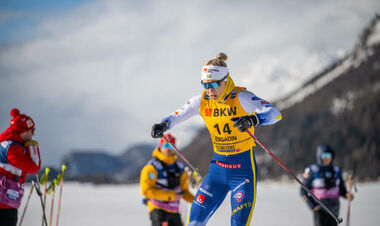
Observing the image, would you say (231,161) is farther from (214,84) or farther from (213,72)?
(213,72)

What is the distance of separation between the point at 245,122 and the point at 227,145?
59 cm

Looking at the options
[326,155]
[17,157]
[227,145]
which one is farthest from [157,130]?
[326,155]

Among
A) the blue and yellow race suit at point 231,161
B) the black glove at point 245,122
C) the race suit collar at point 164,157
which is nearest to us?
the black glove at point 245,122

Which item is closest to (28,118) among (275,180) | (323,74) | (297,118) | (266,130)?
(275,180)

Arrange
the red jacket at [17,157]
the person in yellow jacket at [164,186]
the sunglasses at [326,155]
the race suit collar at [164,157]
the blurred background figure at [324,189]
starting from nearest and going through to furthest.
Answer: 1. the red jacket at [17,157]
2. the person in yellow jacket at [164,186]
3. the race suit collar at [164,157]
4. the blurred background figure at [324,189]
5. the sunglasses at [326,155]

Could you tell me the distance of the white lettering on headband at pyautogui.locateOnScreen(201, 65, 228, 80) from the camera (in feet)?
14.6

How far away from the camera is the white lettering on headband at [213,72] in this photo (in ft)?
14.6

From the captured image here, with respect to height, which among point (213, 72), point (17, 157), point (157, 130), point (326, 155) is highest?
point (326, 155)

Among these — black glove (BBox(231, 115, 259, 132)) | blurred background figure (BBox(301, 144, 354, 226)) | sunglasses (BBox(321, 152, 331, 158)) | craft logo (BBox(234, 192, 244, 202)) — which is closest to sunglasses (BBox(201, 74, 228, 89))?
black glove (BBox(231, 115, 259, 132))

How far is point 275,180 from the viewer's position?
62.4m

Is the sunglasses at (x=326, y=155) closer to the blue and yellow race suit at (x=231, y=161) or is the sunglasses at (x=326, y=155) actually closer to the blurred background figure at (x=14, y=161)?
the blue and yellow race suit at (x=231, y=161)

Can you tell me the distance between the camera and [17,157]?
4707mm

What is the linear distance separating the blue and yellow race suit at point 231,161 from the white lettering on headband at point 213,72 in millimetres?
237

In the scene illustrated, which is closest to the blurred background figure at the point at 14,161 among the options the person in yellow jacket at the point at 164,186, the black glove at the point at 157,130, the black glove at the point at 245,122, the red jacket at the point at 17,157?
the red jacket at the point at 17,157
